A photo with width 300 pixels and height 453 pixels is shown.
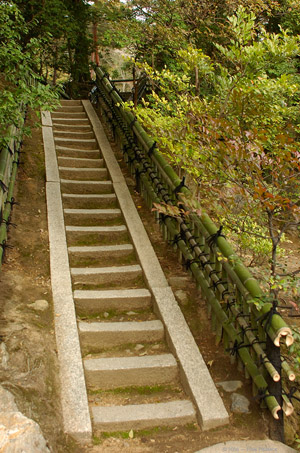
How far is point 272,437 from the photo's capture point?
3.24 metres

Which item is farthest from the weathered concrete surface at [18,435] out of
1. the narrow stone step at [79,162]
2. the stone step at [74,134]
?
the stone step at [74,134]

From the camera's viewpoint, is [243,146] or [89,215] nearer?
[243,146]

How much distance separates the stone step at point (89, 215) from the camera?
607cm

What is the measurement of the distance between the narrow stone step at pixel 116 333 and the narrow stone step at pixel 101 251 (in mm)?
1231

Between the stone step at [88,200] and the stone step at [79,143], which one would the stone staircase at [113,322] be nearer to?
the stone step at [88,200]

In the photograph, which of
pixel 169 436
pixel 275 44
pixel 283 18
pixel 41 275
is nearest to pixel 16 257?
pixel 41 275

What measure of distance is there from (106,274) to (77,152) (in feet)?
12.7

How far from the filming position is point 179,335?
13.6ft

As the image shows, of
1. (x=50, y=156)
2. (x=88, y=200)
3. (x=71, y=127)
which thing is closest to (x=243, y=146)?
(x=88, y=200)

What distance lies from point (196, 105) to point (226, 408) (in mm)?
3937

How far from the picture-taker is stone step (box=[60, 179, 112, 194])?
6816 millimetres

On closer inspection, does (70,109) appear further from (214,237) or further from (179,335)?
(179,335)

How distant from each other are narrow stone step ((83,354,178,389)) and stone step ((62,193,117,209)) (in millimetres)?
3071

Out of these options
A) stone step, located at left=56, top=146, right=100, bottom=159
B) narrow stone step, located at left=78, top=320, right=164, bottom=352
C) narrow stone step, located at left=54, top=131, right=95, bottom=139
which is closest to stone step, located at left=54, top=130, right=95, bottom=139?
narrow stone step, located at left=54, top=131, right=95, bottom=139
